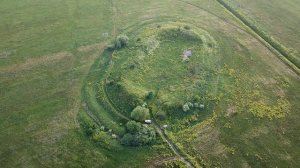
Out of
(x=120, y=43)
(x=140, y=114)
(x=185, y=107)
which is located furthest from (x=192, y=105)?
(x=120, y=43)

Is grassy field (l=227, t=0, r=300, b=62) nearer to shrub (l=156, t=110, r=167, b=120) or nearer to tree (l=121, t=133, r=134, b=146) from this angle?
shrub (l=156, t=110, r=167, b=120)

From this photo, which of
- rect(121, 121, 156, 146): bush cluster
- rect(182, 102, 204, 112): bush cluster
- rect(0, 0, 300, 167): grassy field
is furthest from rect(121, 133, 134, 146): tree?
rect(182, 102, 204, 112): bush cluster

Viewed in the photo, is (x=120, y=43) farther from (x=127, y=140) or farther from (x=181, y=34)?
(x=127, y=140)

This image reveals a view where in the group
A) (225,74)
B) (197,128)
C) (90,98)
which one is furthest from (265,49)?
(90,98)

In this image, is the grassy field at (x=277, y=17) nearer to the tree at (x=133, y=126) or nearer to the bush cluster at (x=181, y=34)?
the bush cluster at (x=181, y=34)

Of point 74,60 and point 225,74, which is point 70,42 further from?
point 225,74

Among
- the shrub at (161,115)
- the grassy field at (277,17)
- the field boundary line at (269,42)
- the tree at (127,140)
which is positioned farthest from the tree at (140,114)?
the grassy field at (277,17)
